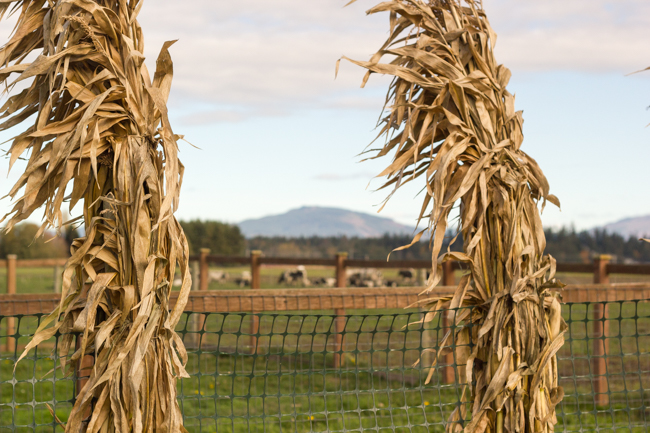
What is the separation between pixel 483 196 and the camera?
1.65 m

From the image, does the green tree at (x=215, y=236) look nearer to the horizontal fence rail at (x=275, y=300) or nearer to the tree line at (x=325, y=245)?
the tree line at (x=325, y=245)

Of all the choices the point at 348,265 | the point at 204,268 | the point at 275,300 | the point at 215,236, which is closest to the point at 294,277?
the point at 215,236

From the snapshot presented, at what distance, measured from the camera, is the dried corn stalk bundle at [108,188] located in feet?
4.48

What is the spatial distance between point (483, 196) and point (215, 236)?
28103 mm

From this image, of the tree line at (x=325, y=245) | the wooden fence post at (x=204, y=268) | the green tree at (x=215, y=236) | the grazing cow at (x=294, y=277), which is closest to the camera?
the wooden fence post at (x=204, y=268)

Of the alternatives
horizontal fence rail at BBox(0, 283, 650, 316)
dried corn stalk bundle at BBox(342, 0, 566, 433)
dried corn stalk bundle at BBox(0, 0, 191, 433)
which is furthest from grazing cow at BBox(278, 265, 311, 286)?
dried corn stalk bundle at BBox(0, 0, 191, 433)

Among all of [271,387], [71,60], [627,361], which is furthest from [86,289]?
[627,361]

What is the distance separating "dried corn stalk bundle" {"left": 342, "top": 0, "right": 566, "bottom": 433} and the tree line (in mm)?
24347

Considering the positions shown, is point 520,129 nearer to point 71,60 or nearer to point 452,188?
point 452,188

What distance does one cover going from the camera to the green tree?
2781cm

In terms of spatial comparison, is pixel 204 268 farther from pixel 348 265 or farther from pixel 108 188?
pixel 108 188

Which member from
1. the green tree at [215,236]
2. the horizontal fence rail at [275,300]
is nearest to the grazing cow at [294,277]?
the green tree at [215,236]

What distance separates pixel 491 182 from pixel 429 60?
1.31 ft

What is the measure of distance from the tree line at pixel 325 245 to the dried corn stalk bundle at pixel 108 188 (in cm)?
2443
